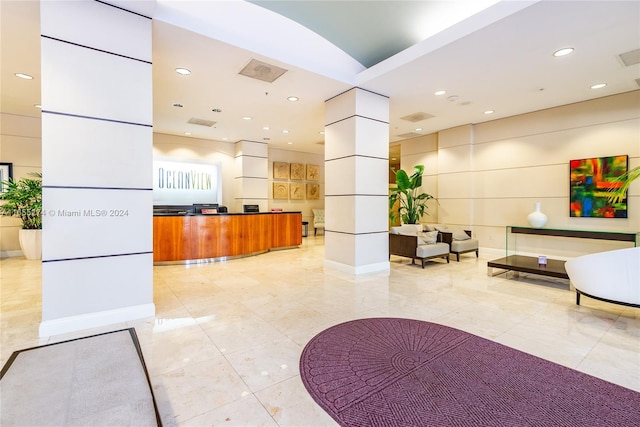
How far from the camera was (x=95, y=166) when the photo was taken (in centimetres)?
297

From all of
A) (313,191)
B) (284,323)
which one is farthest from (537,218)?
(313,191)

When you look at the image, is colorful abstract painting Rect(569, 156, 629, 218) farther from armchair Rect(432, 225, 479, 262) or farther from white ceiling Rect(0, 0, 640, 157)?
armchair Rect(432, 225, 479, 262)

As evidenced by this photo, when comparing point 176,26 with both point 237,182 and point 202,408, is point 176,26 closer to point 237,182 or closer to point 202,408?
point 202,408

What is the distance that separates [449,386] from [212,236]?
17.6 ft

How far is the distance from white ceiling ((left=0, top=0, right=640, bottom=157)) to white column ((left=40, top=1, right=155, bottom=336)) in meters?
0.56

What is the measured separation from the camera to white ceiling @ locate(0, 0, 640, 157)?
337 cm

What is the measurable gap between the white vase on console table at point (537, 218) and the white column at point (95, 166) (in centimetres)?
715

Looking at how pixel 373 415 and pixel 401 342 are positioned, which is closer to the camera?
pixel 373 415

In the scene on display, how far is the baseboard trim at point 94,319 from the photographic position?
278 centimetres

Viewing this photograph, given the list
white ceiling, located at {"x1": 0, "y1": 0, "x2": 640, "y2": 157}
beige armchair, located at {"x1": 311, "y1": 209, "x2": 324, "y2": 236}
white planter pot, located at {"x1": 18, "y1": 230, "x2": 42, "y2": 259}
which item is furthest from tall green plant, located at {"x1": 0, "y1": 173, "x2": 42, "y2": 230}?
beige armchair, located at {"x1": 311, "y1": 209, "x2": 324, "y2": 236}

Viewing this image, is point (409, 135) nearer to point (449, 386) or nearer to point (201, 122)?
point (201, 122)

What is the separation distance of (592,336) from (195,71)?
5954mm

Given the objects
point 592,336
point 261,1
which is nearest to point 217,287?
point 261,1

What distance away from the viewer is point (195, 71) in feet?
14.9
